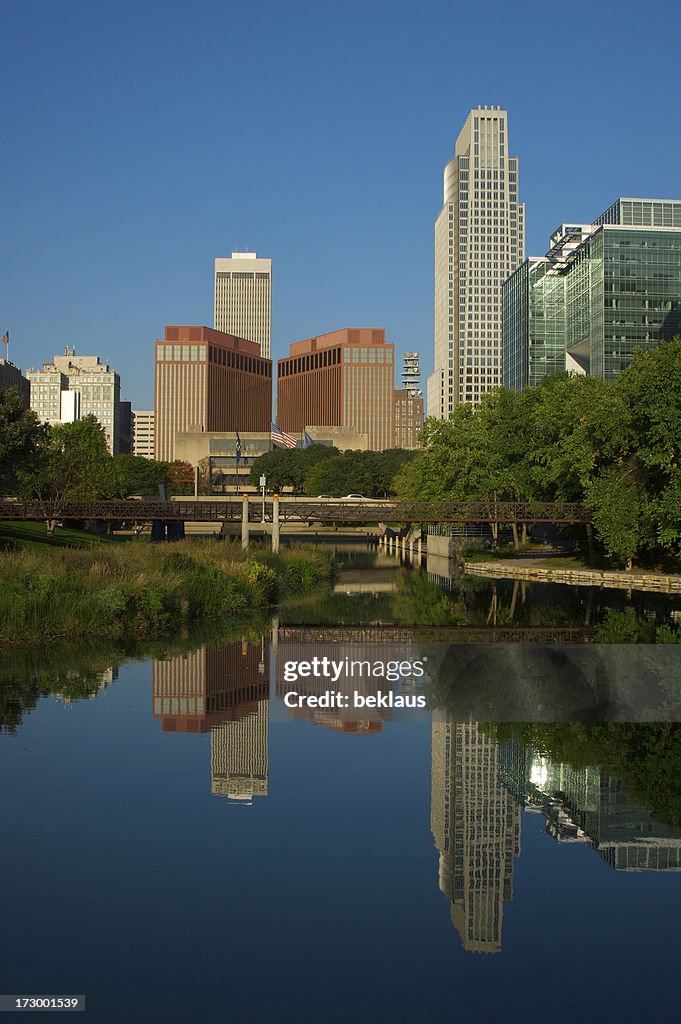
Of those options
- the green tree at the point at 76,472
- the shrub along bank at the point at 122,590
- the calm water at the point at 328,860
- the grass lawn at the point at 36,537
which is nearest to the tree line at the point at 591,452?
the shrub along bank at the point at 122,590

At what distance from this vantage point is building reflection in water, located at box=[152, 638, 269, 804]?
1586cm

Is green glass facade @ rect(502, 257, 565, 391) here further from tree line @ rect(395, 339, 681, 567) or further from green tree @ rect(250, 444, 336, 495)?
tree line @ rect(395, 339, 681, 567)

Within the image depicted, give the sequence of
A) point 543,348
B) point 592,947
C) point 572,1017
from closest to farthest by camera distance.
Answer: point 572,1017 → point 592,947 → point 543,348

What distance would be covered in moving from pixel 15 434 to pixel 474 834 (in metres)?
53.5

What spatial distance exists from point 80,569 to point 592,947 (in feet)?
89.0

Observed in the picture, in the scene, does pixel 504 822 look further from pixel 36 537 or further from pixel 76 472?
pixel 76 472

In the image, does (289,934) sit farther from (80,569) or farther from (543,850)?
(80,569)

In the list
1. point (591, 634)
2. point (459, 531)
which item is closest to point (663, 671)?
point (591, 634)

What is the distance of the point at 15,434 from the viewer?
61250 mm

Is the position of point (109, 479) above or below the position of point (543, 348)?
below

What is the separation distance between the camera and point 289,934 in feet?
32.8

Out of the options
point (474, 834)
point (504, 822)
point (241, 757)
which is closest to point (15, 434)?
point (241, 757)

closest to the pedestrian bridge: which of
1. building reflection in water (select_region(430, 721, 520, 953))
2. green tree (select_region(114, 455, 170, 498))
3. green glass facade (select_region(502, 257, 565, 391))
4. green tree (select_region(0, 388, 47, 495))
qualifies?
green tree (select_region(0, 388, 47, 495))

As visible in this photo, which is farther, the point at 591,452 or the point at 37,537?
the point at 37,537
